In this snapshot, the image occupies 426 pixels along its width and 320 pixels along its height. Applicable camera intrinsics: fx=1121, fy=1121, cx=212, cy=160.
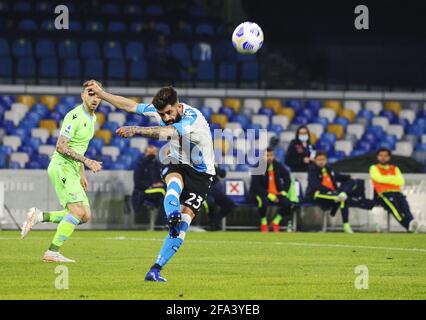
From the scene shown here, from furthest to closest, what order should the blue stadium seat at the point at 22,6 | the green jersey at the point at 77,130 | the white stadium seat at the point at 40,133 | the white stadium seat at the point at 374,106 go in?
1. the blue stadium seat at the point at 22,6
2. the white stadium seat at the point at 374,106
3. the white stadium seat at the point at 40,133
4. the green jersey at the point at 77,130

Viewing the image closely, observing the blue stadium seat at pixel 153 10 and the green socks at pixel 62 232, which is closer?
the green socks at pixel 62 232

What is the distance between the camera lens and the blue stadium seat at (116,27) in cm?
2865

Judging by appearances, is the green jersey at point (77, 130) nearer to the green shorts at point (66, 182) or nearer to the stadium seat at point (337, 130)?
the green shorts at point (66, 182)

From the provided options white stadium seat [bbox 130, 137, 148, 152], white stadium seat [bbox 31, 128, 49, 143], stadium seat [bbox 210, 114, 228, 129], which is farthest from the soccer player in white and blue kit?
stadium seat [bbox 210, 114, 228, 129]

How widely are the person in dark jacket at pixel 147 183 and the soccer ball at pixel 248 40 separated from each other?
5130mm

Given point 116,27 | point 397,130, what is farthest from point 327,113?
point 116,27

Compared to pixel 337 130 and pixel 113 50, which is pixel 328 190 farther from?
pixel 113 50

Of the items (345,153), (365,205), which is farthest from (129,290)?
(345,153)

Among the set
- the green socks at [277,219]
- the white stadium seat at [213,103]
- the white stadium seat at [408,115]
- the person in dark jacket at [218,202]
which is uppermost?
the white stadium seat at [213,103]

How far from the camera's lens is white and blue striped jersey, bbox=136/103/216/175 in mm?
11141

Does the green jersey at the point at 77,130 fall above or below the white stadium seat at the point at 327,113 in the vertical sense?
above

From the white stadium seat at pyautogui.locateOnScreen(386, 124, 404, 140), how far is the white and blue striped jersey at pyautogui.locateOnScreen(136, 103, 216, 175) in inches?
643

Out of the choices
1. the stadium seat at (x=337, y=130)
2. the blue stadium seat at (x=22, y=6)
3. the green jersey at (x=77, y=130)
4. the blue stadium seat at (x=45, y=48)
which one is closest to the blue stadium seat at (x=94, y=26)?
the blue stadium seat at (x=45, y=48)

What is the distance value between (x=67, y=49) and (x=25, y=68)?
4.32ft
